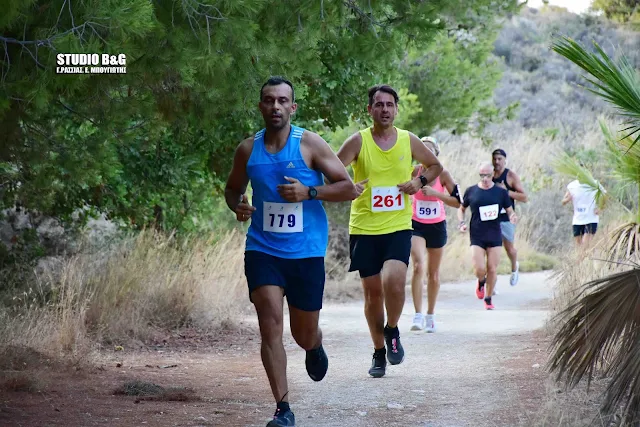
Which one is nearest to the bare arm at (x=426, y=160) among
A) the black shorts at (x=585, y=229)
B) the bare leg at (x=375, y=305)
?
the bare leg at (x=375, y=305)

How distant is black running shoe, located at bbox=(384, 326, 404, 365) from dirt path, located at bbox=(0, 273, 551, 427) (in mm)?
165

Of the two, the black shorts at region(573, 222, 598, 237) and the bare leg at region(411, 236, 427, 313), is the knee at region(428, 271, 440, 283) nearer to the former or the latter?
the bare leg at region(411, 236, 427, 313)

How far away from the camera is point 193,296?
12594 mm

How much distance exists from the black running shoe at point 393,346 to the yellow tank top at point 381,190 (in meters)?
0.85

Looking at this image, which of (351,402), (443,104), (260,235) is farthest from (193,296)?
(443,104)

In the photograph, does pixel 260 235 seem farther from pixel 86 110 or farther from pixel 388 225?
pixel 388 225

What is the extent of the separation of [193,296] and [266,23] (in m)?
5.76

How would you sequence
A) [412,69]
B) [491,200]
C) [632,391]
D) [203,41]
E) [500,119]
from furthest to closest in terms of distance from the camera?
1. [500,119]
2. [412,69]
3. [491,200]
4. [203,41]
5. [632,391]

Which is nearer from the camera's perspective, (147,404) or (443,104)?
(147,404)

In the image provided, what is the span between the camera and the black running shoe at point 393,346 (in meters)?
8.89

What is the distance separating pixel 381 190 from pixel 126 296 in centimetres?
377

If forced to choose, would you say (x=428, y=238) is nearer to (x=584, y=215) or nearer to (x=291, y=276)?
(x=291, y=276)

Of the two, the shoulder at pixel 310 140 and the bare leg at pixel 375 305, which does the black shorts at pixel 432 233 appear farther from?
the shoulder at pixel 310 140

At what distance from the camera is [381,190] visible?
8656 mm
